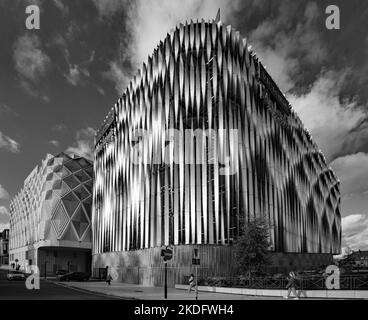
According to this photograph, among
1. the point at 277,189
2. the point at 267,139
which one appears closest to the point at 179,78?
the point at 267,139

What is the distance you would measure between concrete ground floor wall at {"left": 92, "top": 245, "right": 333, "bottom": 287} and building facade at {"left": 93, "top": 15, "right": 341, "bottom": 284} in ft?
0.39

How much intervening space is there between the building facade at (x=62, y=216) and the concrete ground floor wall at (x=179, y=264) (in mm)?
29083

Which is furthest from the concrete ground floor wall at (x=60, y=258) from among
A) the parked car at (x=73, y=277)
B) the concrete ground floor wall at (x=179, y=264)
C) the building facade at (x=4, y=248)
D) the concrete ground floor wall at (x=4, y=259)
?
the building facade at (x=4, y=248)

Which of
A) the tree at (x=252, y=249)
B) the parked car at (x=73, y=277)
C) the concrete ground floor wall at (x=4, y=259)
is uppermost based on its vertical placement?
the tree at (x=252, y=249)

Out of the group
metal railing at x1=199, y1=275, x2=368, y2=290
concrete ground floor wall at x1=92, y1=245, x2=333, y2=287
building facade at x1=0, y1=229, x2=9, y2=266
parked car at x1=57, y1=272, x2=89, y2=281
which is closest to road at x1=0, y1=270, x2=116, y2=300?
metal railing at x1=199, y1=275, x2=368, y2=290

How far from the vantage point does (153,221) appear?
181 ft

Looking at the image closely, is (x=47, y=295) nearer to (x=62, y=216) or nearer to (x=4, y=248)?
(x=62, y=216)

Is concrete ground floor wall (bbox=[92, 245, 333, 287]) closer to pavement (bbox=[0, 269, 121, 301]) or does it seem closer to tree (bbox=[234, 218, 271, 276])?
tree (bbox=[234, 218, 271, 276])

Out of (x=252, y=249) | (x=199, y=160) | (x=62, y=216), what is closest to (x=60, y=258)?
(x=62, y=216)

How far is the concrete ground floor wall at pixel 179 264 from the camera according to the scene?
49.7m

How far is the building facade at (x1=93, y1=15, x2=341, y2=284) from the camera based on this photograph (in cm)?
5109

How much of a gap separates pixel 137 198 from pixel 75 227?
43512 mm

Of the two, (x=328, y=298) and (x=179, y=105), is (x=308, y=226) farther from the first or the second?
(x=328, y=298)

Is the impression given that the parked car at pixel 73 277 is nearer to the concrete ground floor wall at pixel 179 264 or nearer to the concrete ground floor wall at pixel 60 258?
the concrete ground floor wall at pixel 179 264
